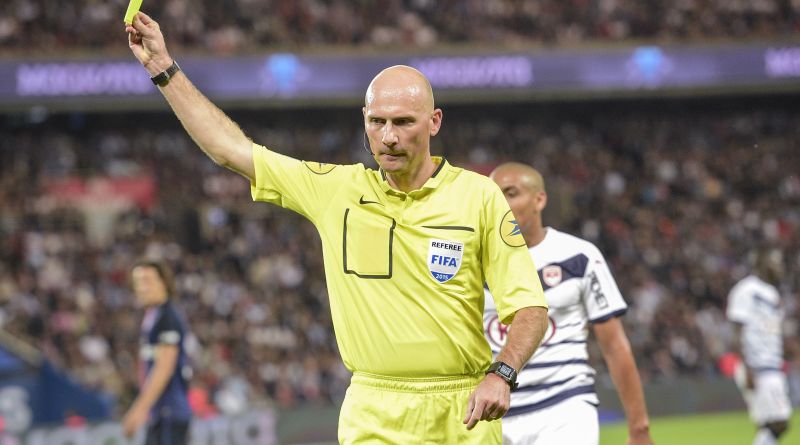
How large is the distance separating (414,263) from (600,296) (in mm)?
1993

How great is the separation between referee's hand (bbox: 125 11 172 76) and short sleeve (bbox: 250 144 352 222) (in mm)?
432

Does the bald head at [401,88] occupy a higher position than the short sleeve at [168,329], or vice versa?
the bald head at [401,88]

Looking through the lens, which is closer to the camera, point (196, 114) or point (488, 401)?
point (488, 401)

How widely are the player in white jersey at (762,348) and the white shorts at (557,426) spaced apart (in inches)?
237

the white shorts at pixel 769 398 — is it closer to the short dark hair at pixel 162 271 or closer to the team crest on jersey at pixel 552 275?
the short dark hair at pixel 162 271

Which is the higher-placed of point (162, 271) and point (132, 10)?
point (132, 10)

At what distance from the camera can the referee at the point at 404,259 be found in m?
4.14

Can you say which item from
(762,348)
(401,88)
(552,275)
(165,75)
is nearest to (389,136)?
(401,88)

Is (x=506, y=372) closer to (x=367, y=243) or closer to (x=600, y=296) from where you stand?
(x=367, y=243)

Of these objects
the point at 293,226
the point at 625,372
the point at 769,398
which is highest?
the point at 293,226

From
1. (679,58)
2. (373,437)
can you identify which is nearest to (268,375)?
(679,58)

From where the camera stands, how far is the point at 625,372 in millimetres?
5961

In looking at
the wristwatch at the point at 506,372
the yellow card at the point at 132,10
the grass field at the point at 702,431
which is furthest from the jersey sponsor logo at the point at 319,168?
the grass field at the point at 702,431

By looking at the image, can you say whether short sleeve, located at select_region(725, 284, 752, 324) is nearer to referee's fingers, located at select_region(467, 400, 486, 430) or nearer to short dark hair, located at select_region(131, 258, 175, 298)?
short dark hair, located at select_region(131, 258, 175, 298)
